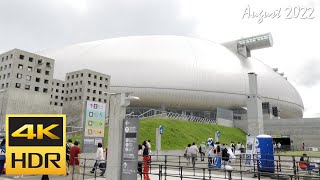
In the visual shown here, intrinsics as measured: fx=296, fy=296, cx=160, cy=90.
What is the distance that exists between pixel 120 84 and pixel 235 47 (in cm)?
4012

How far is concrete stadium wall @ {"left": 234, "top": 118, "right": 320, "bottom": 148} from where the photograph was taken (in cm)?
5428

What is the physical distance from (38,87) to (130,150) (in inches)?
1818

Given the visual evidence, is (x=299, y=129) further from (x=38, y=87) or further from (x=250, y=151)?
(x=38, y=87)

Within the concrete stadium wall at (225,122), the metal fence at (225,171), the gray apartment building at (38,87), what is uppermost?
the gray apartment building at (38,87)

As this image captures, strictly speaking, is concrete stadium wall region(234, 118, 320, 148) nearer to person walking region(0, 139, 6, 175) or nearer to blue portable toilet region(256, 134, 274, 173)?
blue portable toilet region(256, 134, 274, 173)

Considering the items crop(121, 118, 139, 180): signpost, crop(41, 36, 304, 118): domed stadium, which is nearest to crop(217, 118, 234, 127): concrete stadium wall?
crop(41, 36, 304, 118): domed stadium

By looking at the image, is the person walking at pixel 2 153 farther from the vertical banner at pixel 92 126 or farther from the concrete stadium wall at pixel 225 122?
the concrete stadium wall at pixel 225 122

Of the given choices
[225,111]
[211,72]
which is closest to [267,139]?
[225,111]

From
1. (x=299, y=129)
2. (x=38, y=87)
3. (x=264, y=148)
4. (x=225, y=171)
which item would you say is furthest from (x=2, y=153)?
(x=299, y=129)

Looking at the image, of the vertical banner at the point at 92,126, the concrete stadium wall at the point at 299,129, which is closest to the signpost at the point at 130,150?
the vertical banner at the point at 92,126

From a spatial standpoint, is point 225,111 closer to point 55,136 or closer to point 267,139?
point 267,139

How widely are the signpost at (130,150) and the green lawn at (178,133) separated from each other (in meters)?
21.4

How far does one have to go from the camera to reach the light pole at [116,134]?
11.9 m

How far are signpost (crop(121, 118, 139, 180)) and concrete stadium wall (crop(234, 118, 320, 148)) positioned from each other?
50760 millimetres
